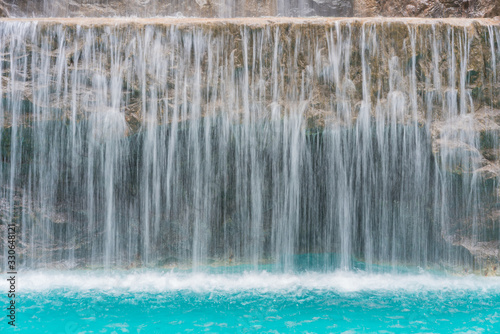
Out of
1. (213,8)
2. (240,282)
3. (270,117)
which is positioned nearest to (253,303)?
(240,282)

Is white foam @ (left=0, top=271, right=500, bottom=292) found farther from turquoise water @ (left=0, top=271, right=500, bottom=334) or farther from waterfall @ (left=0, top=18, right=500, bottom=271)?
waterfall @ (left=0, top=18, right=500, bottom=271)

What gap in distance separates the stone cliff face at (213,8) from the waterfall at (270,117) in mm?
2367

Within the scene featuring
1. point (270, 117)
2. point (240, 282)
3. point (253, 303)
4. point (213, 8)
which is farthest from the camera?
point (213, 8)

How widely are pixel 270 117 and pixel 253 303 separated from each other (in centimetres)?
281

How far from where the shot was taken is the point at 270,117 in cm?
686

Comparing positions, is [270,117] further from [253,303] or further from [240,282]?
[253,303]

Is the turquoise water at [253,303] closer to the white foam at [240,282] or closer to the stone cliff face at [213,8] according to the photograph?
the white foam at [240,282]

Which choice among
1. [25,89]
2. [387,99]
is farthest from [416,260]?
[25,89]

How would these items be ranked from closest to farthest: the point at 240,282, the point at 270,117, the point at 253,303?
the point at 253,303 < the point at 240,282 < the point at 270,117

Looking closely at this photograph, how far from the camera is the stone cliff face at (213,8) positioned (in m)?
9.11

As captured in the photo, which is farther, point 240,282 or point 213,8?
point 213,8

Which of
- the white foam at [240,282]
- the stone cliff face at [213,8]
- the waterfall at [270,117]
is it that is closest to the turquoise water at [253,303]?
the white foam at [240,282]

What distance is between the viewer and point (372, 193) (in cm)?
717

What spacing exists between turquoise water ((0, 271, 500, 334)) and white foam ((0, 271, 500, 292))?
0.01 m
